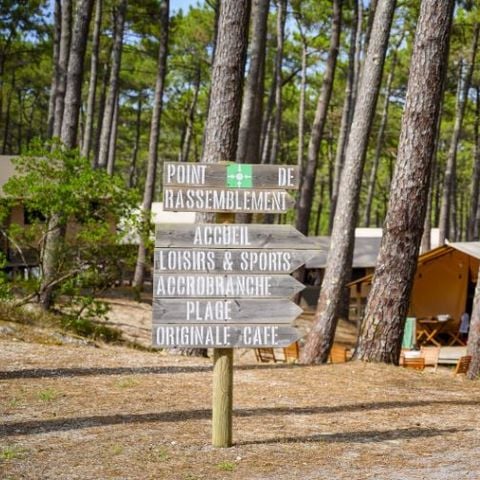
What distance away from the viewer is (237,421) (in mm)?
6422

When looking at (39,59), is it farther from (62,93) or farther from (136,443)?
(136,443)

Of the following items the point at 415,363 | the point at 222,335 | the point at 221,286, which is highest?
the point at 221,286

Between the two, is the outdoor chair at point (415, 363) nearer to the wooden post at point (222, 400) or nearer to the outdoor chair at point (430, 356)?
the outdoor chair at point (430, 356)

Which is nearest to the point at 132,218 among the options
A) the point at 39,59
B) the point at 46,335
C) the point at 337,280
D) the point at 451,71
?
the point at 46,335

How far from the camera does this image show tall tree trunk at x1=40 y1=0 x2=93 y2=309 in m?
12.2

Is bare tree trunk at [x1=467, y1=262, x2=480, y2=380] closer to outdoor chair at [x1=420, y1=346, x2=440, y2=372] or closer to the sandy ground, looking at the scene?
the sandy ground

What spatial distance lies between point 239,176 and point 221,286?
78 centimetres

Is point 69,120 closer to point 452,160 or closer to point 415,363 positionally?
point 415,363

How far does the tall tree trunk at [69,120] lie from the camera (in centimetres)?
1222

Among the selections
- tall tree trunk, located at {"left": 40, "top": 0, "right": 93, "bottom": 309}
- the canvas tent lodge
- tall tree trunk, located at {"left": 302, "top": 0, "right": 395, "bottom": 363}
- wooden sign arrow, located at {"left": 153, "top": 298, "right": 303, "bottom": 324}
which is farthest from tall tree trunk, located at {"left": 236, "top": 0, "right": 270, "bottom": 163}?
wooden sign arrow, located at {"left": 153, "top": 298, "right": 303, "bottom": 324}

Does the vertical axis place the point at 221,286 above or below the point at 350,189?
below

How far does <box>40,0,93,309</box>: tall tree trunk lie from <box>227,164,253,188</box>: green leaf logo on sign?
690cm

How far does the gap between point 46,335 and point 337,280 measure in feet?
14.0

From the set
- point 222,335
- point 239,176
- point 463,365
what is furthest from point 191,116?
point 222,335
